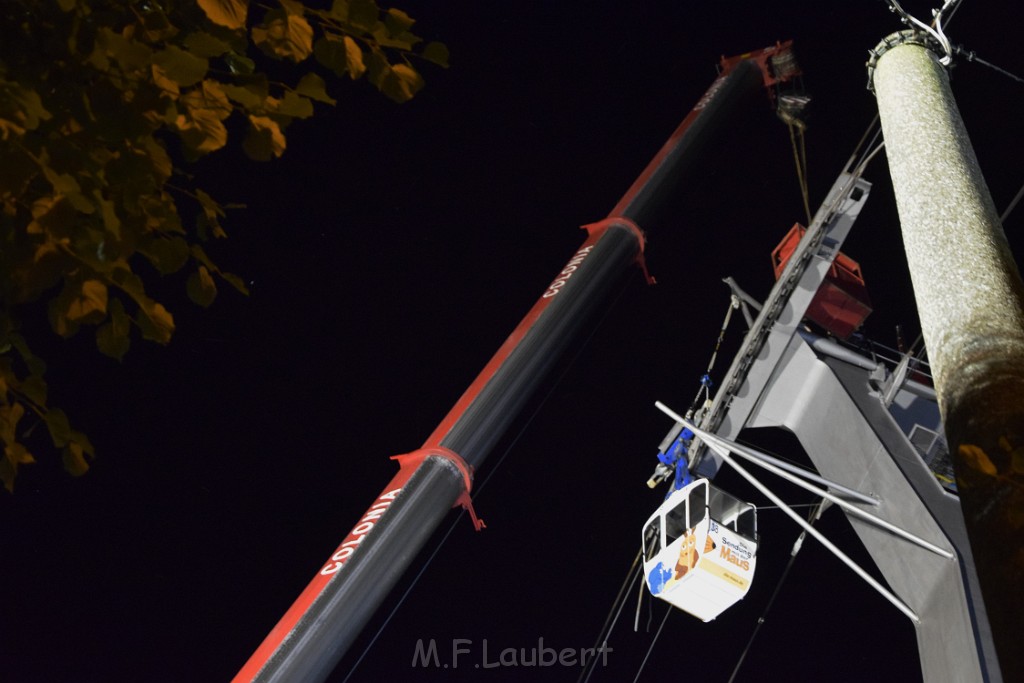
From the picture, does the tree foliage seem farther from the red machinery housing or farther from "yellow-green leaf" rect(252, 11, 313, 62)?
the red machinery housing

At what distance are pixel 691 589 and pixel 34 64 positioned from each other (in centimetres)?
1212

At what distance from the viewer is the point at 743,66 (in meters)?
19.5

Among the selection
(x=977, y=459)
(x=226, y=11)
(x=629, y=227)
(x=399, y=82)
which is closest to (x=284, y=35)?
(x=226, y=11)

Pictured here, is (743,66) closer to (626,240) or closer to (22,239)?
(626,240)

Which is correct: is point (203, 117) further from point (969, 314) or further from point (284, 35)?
point (969, 314)

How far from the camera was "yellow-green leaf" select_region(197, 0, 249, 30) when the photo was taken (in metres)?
3.94

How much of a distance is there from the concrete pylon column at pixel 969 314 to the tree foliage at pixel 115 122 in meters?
2.62

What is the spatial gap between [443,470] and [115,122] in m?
8.56

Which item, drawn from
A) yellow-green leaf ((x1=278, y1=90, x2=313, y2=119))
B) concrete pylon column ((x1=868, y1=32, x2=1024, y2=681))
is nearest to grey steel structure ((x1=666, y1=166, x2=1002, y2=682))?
concrete pylon column ((x1=868, y1=32, x2=1024, y2=681))

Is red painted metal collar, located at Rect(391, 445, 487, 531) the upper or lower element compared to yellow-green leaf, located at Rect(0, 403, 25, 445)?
upper

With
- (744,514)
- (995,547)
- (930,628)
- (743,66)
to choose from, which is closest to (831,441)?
(744,514)

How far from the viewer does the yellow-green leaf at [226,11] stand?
3936 millimetres

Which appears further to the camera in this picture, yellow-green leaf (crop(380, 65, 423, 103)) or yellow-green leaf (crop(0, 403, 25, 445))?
yellow-green leaf (crop(380, 65, 423, 103))

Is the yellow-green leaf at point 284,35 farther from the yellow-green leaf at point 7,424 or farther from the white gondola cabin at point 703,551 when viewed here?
the white gondola cabin at point 703,551
